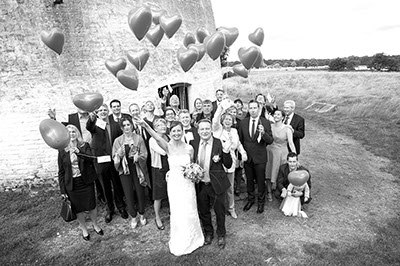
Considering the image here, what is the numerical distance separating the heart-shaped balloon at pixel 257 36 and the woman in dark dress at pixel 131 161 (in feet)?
9.24

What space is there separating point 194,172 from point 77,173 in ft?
5.99

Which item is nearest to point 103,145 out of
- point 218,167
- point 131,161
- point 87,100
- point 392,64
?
point 131,161

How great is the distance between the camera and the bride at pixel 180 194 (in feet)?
11.6

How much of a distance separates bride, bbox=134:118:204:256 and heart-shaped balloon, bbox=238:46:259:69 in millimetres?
1770

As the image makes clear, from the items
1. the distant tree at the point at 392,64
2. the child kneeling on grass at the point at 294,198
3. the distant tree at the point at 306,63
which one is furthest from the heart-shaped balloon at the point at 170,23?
the distant tree at the point at 306,63

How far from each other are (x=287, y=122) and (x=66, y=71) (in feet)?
16.2

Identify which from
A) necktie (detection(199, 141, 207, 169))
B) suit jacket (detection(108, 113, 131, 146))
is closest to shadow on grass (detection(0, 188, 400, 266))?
necktie (detection(199, 141, 207, 169))

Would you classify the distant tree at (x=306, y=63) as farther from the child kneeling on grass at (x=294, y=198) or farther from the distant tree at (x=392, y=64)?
the child kneeling on grass at (x=294, y=198)

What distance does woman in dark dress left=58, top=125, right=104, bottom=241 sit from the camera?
12.1 ft

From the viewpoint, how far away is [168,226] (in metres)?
4.42

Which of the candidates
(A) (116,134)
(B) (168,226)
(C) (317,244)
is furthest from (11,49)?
(C) (317,244)

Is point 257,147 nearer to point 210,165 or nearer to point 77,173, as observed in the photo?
point 210,165

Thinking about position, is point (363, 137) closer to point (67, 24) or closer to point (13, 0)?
point (67, 24)

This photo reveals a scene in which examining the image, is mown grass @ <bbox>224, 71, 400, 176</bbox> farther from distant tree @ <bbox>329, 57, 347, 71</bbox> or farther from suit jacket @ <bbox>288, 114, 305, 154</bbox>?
distant tree @ <bbox>329, 57, 347, 71</bbox>
